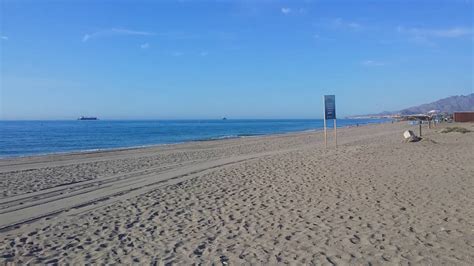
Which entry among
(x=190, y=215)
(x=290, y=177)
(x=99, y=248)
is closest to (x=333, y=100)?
(x=290, y=177)

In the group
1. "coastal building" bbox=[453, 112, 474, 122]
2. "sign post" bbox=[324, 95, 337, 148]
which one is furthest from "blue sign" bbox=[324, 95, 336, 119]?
"coastal building" bbox=[453, 112, 474, 122]

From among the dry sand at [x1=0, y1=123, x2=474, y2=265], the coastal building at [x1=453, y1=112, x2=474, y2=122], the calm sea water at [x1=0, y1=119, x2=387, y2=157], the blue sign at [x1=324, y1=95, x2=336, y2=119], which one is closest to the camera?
the dry sand at [x1=0, y1=123, x2=474, y2=265]

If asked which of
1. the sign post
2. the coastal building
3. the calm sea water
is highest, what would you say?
the sign post

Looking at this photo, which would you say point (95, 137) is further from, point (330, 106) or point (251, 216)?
point (251, 216)

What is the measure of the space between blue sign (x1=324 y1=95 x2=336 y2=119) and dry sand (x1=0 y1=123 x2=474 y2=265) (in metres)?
5.86

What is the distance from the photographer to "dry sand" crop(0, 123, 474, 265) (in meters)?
4.79

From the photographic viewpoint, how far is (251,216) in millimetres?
6590

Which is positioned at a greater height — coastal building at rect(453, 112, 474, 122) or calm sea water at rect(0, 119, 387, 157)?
coastal building at rect(453, 112, 474, 122)

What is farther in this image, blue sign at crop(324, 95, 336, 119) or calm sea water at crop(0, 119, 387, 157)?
calm sea water at crop(0, 119, 387, 157)

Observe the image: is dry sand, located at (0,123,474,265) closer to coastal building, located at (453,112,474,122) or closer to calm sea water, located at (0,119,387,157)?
calm sea water, located at (0,119,387,157)

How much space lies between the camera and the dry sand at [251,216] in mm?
4785

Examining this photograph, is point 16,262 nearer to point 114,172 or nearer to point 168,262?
point 168,262

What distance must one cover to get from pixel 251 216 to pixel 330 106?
12.2 metres

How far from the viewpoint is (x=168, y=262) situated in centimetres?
457
